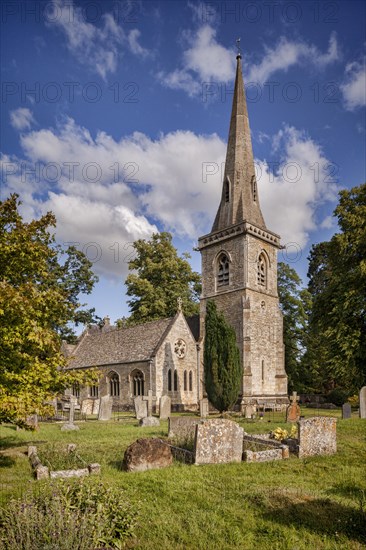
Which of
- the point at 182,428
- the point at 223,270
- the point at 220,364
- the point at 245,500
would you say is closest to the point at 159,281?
the point at 223,270

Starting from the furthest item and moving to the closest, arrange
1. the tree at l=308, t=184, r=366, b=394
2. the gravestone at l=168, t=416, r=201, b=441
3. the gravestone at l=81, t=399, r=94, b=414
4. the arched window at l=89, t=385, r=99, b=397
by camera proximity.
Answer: the arched window at l=89, t=385, r=99, b=397, the gravestone at l=81, t=399, r=94, b=414, the tree at l=308, t=184, r=366, b=394, the gravestone at l=168, t=416, r=201, b=441

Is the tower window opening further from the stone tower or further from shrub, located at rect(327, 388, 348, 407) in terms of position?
shrub, located at rect(327, 388, 348, 407)

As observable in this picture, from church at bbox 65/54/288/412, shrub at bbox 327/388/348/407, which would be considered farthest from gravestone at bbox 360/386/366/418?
shrub at bbox 327/388/348/407

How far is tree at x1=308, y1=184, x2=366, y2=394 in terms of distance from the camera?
20.8 metres

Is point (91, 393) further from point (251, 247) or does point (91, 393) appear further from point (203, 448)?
point (203, 448)

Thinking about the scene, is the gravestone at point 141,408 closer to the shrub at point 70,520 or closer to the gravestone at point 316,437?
the gravestone at point 316,437

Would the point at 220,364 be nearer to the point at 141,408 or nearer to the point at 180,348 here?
the point at 141,408

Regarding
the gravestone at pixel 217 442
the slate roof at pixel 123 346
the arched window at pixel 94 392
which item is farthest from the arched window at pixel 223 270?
the gravestone at pixel 217 442

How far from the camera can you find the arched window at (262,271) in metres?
33.3

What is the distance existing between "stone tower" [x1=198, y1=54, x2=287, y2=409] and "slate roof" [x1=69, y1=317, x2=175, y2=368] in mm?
4187

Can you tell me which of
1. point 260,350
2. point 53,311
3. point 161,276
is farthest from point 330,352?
point 161,276

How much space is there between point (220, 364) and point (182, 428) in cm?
1358

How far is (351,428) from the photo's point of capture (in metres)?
13.6

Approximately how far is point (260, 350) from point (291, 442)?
21.2m
